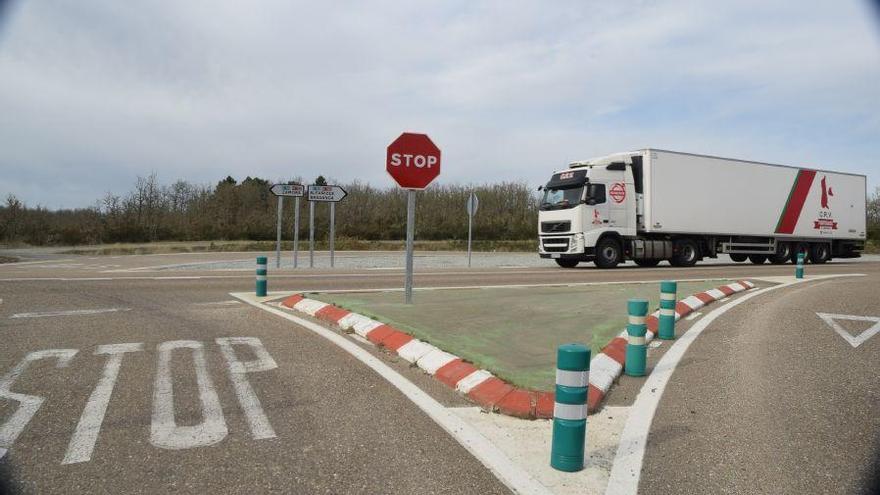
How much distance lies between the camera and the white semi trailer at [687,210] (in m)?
21.8

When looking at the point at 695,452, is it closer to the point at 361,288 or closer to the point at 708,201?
the point at 361,288

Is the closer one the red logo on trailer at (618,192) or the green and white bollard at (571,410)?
the green and white bollard at (571,410)

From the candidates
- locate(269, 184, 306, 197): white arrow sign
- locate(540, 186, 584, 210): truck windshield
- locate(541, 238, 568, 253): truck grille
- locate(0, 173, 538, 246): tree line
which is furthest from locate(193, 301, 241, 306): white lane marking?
locate(0, 173, 538, 246): tree line

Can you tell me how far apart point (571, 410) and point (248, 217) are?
5395 cm

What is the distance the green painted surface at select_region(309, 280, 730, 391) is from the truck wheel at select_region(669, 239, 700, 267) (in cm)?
1260

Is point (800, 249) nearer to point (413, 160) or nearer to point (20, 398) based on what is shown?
point (413, 160)

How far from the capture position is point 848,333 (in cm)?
830

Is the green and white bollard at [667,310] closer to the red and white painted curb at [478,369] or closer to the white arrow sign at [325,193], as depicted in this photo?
the red and white painted curb at [478,369]

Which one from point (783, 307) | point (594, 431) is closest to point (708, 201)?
point (783, 307)

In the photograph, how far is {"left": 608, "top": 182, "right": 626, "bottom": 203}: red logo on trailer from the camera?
864 inches

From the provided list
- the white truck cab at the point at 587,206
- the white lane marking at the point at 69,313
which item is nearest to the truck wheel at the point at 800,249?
the white truck cab at the point at 587,206

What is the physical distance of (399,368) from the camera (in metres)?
6.00

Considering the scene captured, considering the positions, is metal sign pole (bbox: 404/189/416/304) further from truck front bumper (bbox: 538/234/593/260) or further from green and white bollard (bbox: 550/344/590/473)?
truck front bumper (bbox: 538/234/593/260)

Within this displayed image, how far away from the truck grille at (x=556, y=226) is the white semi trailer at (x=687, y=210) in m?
0.04
